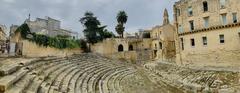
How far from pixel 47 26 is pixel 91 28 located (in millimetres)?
12147

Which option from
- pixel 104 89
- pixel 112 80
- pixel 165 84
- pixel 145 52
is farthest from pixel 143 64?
pixel 104 89

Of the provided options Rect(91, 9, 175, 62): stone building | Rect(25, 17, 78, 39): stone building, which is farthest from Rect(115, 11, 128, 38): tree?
Rect(25, 17, 78, 39): stone building

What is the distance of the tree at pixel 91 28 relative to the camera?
40375 mm

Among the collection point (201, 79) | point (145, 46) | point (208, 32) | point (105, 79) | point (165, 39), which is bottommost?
point (201, 79)

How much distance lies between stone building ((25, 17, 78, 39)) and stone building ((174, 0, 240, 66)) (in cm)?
2489

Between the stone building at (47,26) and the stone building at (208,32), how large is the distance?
81.6 ft

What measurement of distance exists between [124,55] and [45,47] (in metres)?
12.5

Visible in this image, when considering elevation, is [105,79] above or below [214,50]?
below

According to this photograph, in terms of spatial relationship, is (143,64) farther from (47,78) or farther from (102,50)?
(47,78)

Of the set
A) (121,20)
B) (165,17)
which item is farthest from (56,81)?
(121,20)

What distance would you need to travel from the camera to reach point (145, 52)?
36281 millimetres

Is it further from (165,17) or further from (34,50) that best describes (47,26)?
(165,17)

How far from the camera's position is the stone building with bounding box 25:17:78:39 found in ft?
143

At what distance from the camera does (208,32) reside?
80.0 feet
